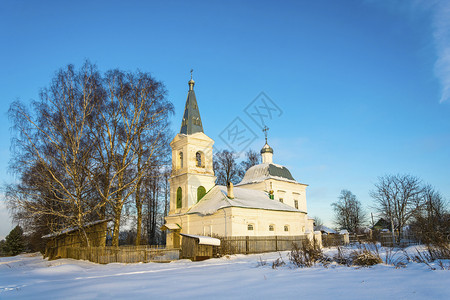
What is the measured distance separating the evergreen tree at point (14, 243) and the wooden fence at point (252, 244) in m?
39.2

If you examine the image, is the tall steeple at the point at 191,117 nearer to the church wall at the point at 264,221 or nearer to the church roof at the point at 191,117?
the church roof at the point at 191,117

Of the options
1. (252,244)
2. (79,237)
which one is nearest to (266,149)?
(252,244)

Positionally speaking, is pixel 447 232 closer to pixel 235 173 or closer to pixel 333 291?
pixel 333 291

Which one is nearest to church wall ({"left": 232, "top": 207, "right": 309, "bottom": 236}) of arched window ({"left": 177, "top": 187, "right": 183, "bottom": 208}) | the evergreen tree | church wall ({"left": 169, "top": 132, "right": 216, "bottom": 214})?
church wall ({"left": 169, "top": 132, "right": 216, "bottom": 214})

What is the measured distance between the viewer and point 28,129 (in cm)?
1686

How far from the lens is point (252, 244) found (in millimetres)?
20578

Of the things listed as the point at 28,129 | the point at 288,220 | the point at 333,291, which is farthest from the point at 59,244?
the point at 333,291

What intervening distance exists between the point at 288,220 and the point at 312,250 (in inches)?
703

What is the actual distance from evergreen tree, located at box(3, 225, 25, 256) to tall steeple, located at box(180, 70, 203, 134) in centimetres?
3243

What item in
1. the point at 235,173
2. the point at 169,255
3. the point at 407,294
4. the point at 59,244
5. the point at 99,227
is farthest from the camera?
the point at 235,173

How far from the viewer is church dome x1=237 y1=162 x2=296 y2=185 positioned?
3414 cm

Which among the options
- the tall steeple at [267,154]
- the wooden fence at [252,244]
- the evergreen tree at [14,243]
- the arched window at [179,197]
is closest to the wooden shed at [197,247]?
the wooden fence at [252,244]

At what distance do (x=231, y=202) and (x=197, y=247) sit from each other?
24.8ft

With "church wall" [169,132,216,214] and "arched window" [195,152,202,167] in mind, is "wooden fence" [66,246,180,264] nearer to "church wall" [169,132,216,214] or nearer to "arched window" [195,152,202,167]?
"church wall" [169,132,216,214]
